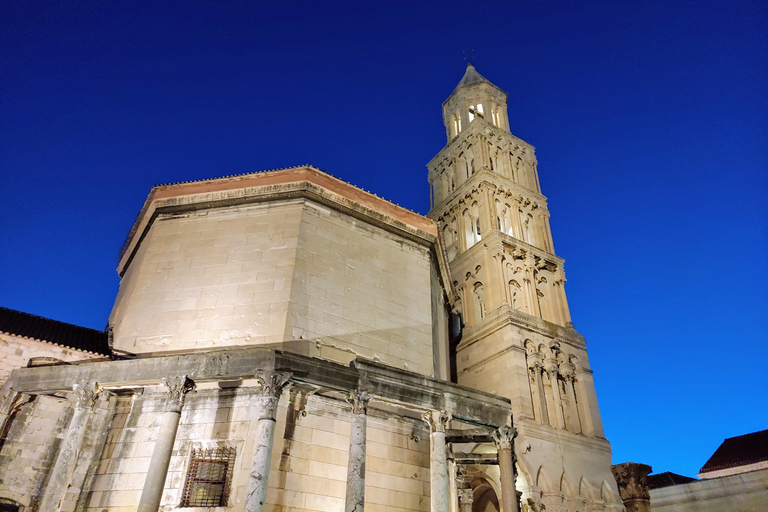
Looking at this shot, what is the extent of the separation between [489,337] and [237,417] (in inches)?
591

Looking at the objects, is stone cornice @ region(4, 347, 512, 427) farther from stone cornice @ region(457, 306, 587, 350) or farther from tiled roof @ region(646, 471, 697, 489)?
tiled roof @ region(646, 471, 697, 489)

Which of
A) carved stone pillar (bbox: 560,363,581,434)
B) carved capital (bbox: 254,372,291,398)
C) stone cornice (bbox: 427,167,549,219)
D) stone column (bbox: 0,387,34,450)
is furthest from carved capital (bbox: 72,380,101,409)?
stone cornice (bbox: 427,167,549,219)

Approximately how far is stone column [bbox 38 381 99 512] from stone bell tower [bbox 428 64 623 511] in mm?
14744

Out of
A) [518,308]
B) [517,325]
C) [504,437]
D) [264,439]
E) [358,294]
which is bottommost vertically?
[264,439]

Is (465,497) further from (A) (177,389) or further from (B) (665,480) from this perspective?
(B) (665,480)

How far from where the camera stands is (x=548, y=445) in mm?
21516

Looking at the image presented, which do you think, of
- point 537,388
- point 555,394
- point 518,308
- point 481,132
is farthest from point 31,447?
point 481,132

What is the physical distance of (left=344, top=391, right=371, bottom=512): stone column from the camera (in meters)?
11.7

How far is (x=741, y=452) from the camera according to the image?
127 feet

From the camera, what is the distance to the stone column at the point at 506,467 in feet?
45.0

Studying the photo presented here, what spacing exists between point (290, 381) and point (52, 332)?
963 centimetres

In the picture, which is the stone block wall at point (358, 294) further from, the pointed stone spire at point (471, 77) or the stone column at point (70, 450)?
the pointed stone spire at point (471, 77)

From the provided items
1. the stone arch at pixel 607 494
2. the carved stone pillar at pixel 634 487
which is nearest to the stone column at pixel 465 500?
the carved stone pillar at pixel 634 487

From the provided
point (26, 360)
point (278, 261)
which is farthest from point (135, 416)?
point (278, 261)
